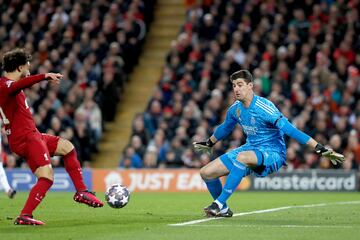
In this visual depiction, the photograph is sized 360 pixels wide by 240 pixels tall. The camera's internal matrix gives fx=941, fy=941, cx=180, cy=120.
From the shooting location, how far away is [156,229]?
1073cm

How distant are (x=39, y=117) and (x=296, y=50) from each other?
256 inches

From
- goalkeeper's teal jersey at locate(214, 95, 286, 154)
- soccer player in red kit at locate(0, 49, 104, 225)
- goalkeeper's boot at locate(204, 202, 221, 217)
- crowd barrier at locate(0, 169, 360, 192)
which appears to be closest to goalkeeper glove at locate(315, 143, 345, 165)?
goalkeeper's teal jersey at locate(214, 95, 286, 154)

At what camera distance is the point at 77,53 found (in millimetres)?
24938

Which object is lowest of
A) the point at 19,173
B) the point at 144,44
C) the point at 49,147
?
the point at 19,173

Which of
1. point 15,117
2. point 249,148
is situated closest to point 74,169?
point 15,117

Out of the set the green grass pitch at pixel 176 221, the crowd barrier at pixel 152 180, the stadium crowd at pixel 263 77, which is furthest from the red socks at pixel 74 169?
the stadium crowd at pixel 263 77

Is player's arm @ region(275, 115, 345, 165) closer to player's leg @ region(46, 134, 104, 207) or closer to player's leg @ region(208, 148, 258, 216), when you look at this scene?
player's leg @ region(208, 148, 258, 216)

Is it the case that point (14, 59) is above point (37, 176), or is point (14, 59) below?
above

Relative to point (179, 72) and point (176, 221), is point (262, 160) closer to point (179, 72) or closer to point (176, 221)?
point (176, 221)

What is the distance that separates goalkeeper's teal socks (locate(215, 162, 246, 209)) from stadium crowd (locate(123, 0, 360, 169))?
8.93 m

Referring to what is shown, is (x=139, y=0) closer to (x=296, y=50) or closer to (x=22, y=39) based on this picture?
(x=22, y=39)

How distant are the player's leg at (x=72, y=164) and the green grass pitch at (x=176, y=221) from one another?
271 mm

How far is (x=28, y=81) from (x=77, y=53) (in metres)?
14.2

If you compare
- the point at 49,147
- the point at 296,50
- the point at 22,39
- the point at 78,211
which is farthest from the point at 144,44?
the point at 49,147
